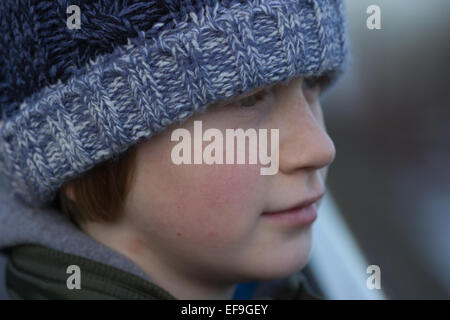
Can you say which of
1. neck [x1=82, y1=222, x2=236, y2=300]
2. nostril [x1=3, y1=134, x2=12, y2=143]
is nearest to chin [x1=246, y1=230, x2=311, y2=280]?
neck [x1=82, y1=222, x2=236, y2=300]

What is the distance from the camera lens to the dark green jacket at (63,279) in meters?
0.95

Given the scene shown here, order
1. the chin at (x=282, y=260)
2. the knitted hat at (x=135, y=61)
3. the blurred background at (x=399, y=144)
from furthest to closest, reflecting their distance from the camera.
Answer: the blurred background at (x=399, y=144) → the chin at (x=282, y=260) → the knitted hat at (x=135, y=61)

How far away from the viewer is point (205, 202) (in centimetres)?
91

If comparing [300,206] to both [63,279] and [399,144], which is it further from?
[399,144]

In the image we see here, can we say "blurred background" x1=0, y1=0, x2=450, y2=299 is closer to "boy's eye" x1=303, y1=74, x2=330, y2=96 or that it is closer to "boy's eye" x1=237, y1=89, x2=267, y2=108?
"boy's eye" x1=303, y1=74, x2=330, y2=96

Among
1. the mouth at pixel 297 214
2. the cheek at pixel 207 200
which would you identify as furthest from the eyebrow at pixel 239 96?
the mouth at pixel 297 214

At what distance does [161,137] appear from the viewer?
0.92 m

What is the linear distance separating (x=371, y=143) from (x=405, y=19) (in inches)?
32.4

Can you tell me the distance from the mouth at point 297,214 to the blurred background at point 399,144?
0.58m

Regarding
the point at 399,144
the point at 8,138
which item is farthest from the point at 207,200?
the point at 399,144

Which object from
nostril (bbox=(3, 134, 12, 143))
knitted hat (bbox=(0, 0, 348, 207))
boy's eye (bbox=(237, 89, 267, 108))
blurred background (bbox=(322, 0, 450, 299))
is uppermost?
knitted hat (bbox=(0, 0, 348, 207))

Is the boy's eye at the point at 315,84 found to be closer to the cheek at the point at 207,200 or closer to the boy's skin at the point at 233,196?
the boy's skin at the point at 233,196
